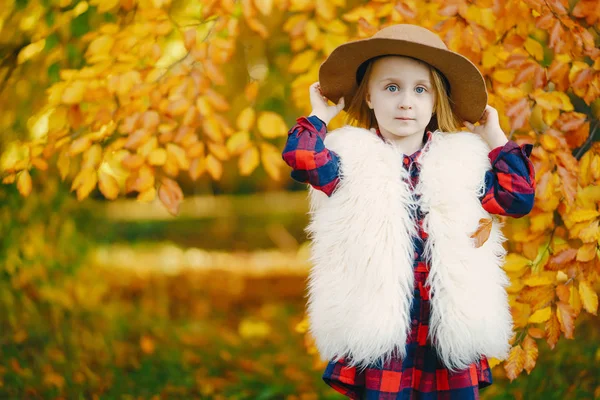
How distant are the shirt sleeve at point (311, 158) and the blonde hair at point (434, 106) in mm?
243

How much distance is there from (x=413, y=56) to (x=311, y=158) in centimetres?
43

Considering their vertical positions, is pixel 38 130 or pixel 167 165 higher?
pixel 38 130

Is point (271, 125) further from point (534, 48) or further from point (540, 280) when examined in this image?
point (540, 280)

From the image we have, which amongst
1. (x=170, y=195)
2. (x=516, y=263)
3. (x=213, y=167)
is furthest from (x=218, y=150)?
(x=516, y=263)

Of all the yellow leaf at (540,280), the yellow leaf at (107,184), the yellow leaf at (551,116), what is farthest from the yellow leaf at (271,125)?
the yellow leaf at (540,280)

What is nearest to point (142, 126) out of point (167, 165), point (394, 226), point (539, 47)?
point (167, 165)

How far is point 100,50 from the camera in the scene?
2730 millimetres

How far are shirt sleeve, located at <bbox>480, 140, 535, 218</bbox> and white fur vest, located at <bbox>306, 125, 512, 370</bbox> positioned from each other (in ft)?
0.11

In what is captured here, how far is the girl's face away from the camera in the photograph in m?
1.88

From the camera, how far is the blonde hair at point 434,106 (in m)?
1.94

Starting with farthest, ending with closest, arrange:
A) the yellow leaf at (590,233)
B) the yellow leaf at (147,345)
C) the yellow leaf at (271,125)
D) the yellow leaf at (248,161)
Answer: the yellow leaf at (147,345) → the yellow leaf at (271,125) → the yellow leaf at (248,161) → the yellow leaf at (590,233)

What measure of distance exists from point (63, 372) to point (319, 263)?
2.34 metres

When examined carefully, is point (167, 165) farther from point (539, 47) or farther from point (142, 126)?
point (539, 47)

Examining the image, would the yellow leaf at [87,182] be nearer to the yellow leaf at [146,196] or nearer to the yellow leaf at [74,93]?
the yellow leaf at [146,196]
